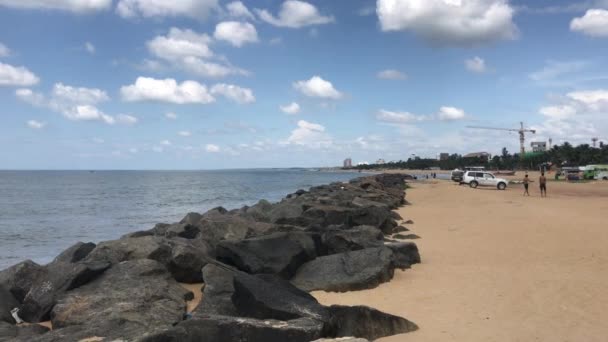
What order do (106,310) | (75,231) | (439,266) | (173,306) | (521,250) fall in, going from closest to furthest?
(106,310)
(173,306)
(439,266)
(521,250)
(75,231)

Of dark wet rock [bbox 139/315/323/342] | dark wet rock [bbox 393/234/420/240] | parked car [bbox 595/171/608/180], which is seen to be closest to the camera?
dark wet rock [bbox 139/315/323/342]

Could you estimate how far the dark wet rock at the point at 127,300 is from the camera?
6.32 metres

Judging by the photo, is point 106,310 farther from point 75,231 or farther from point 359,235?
point 75,231

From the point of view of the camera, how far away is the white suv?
43.3 metres

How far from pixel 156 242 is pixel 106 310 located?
8.81 feet

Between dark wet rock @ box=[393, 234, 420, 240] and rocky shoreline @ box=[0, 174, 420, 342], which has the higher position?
rocky shoreline @ box=[0, 174, 420, 342]

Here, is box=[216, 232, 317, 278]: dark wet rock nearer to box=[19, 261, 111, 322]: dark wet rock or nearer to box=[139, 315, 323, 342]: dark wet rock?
box=[19, 261, 111, 322]: dark wet rock

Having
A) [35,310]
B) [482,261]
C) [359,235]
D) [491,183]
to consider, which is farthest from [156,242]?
[491,183]

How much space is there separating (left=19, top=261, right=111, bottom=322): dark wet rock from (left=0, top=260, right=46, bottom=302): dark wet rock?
1.44 feet

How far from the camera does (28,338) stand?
17.5 feet

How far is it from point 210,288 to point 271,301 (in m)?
1.52

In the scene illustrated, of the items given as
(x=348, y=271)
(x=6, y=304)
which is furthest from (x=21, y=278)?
(x=348, y=271)

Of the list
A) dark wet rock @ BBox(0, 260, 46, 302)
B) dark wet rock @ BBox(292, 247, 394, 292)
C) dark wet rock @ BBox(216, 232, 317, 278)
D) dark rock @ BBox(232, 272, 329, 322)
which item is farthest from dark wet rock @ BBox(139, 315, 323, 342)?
dark wet rock @ BBox(0, 260, 46, 302)

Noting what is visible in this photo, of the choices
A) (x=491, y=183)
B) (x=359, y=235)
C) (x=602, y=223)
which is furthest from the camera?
(x=491, y=183)
